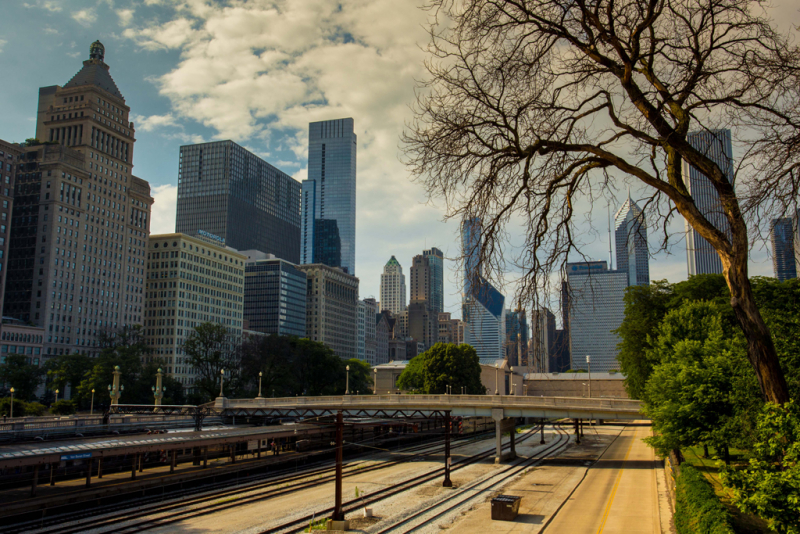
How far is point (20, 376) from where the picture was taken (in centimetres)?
9838

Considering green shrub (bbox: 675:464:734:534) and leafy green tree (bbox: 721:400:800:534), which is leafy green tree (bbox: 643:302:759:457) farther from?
leafy green tree (bbox: 721:400:800:534)

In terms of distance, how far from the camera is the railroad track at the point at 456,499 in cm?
3347

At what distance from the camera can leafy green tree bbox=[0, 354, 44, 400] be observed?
97938mm

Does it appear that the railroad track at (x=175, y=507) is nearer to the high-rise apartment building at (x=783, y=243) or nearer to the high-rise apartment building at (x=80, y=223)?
the high-rise apartment building at (x=783, y=243)

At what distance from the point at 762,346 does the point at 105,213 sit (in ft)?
587

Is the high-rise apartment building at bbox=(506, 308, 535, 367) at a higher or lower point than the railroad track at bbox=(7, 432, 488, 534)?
higher

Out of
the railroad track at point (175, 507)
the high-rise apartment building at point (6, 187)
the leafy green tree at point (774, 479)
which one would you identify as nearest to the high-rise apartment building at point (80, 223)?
the high-rise apartment building at point (6, 187)

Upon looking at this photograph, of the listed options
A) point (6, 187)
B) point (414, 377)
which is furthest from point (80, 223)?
point (414, 377)

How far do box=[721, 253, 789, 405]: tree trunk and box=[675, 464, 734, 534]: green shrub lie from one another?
10367 mm

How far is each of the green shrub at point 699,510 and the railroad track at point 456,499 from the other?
49.3 ft

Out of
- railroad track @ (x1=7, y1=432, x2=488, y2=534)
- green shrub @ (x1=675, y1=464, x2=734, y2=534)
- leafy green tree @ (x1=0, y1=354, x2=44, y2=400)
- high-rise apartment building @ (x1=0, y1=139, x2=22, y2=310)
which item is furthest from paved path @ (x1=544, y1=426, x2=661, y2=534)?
high-rise apartment building @ (x1=0, y1=139, x2=22, y2=310)

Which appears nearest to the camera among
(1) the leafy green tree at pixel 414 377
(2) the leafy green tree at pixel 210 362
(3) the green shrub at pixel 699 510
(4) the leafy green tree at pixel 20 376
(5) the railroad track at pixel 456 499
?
(3) the green shrub at pixel 699 510

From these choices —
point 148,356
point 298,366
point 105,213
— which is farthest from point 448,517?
point 105,213

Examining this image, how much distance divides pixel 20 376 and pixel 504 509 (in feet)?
318
